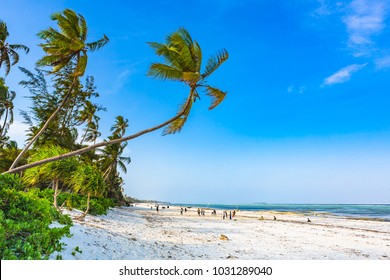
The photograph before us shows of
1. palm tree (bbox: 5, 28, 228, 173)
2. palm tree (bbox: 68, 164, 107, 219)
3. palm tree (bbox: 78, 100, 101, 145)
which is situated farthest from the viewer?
palm tree (bbox: 78, 100, 101, 145)

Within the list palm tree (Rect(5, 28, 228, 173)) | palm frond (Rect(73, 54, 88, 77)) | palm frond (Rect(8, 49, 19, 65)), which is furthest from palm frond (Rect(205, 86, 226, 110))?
palm frond (Rect(8, 49, 19, 65))

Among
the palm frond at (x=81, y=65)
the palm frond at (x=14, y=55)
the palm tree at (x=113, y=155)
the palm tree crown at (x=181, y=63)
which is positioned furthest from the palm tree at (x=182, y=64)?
the palm tree at (x=113, y=155)

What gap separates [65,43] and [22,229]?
8149mm

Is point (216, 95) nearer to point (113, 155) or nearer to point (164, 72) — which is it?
point (164, 72)

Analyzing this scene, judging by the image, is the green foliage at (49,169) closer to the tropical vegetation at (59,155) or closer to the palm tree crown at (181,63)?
the tropical vegetation at (59,155)

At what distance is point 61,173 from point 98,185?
1.95 metres

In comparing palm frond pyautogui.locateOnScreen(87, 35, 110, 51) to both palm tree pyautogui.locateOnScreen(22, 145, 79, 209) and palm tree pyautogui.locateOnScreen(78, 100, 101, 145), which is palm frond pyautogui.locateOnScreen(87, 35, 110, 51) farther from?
palm tree pyautogui.locateOnScreen(78, 100, 101, 145)

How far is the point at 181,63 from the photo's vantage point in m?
9.66

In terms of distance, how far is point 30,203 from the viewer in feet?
20.8

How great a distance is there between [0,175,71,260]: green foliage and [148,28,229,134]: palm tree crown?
4.80m

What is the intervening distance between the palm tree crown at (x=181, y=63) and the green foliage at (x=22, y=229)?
15.7 feet

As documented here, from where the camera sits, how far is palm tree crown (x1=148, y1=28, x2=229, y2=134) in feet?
31.3

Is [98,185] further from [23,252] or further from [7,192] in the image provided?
[23,252]

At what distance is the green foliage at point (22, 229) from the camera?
4.32m
